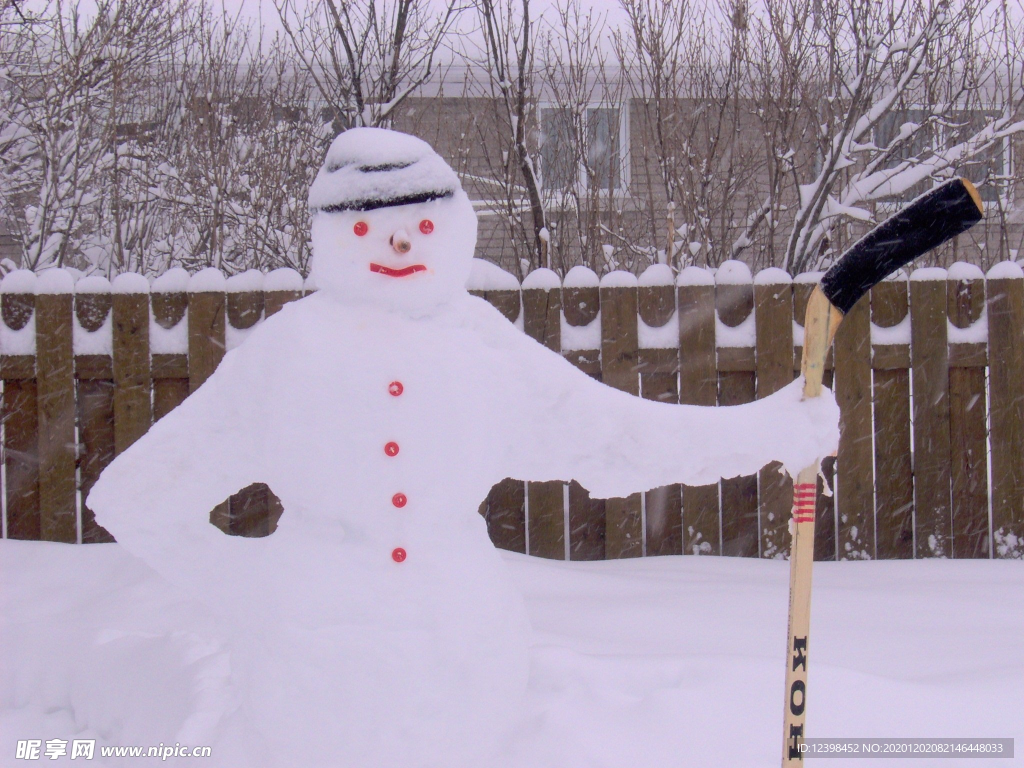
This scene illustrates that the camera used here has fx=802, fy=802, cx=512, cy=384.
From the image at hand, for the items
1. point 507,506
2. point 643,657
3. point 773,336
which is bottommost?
point 643,657

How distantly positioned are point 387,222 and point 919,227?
3.58 ft

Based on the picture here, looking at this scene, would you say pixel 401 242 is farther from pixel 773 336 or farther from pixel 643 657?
pixel 773 336

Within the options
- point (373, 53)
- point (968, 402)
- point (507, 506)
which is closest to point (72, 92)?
point (373, 53)

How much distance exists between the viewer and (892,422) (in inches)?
152

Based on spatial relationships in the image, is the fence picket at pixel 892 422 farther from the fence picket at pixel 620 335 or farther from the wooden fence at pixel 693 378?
the fence picket at pixel 620 335

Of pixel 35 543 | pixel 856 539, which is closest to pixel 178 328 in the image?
pixel 35 543

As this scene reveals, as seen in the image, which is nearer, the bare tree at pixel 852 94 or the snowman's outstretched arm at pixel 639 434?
the snowman's outstretched arm at pixel 639 434

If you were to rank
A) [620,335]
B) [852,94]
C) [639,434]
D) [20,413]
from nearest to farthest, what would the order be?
[639,434] → [620,335] → [20,413] → [852,94]

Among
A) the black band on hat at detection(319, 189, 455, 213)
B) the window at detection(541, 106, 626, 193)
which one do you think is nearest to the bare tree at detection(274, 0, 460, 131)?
the window at detection(541, 106, 626, 193)

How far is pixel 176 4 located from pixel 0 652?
5.77 meters

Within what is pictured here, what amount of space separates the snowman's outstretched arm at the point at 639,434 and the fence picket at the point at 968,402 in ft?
8.31

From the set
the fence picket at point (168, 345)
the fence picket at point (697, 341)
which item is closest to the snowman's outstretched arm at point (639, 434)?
the fence picket at point (697, 341)

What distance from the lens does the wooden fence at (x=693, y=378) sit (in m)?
3.82

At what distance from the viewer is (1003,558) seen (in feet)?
12.8
